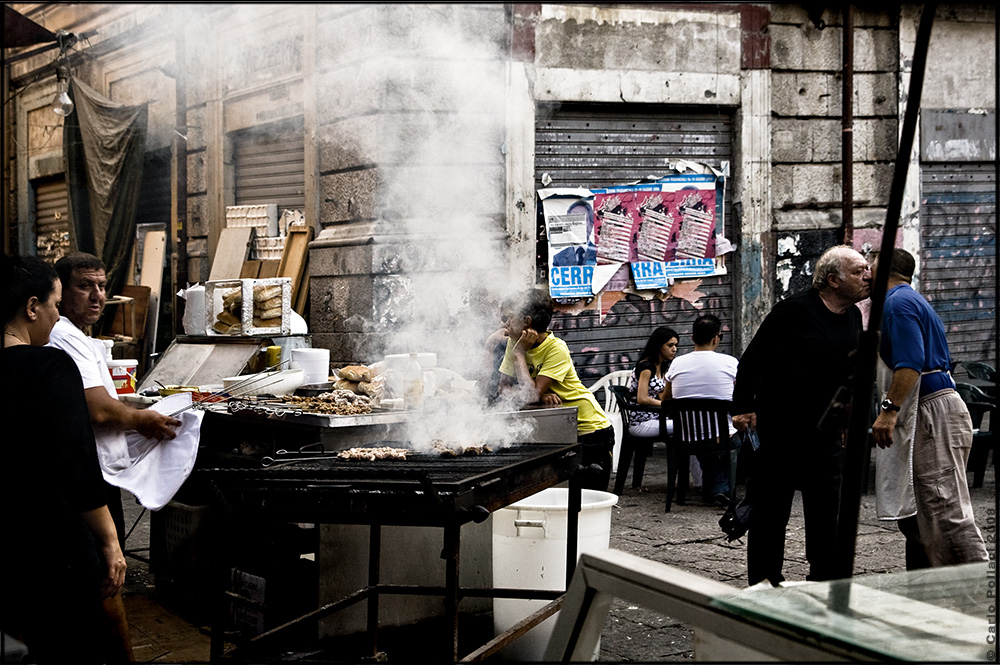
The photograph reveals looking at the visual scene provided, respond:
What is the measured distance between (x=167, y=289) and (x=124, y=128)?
2.34 m

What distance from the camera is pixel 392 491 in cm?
335

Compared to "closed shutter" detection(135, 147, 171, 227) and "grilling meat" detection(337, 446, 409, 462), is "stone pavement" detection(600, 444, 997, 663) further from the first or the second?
"closed shutter" detection(135, 147, 171, 227)

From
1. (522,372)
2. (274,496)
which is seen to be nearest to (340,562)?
(274,496)

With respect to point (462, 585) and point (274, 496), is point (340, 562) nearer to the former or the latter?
point (462, 585)

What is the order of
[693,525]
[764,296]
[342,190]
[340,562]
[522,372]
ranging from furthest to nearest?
[764,296], [342,190], [693,525], [522,372], [340,562]

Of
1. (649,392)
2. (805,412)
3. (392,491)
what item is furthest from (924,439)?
(649,392)

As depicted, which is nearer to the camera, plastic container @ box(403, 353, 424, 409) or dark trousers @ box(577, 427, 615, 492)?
plastic container @ box(403, 353, 424, 409)

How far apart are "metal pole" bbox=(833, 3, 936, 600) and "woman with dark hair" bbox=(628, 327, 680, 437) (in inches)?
235

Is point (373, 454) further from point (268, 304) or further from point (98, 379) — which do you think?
point (268, 304)

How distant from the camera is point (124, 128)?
41.7 feet

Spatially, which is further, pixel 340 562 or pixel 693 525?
pixel 693 525

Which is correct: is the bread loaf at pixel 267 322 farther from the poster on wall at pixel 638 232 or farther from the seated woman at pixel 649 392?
the poster on wall at pixel 638 232

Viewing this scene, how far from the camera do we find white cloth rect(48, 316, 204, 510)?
4.38 m

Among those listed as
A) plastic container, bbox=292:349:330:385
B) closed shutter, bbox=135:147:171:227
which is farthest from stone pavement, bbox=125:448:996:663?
closed shutter, bbox=135:147:171:227
